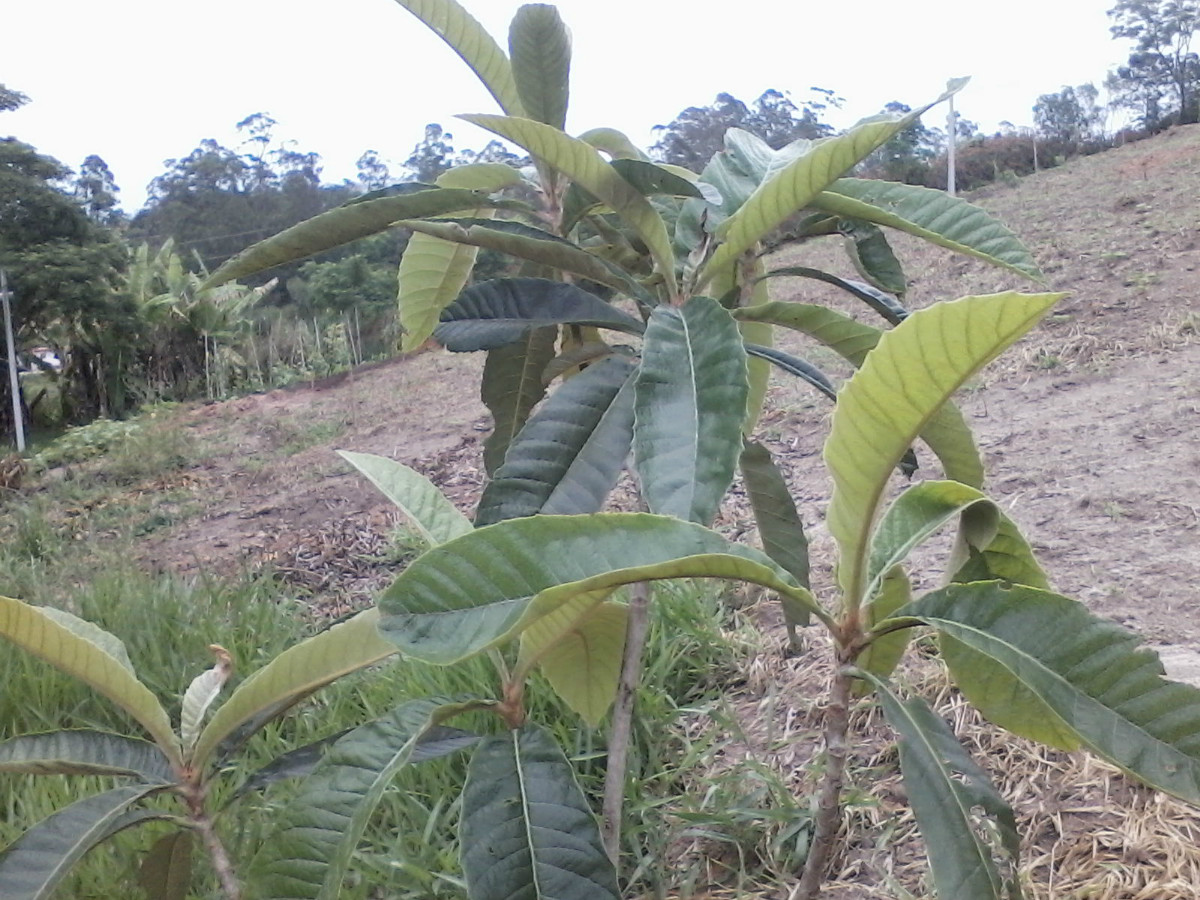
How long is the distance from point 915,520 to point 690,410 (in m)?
0.15

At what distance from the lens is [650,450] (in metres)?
0.54

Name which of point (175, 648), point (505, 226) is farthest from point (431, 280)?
point (175, 648)

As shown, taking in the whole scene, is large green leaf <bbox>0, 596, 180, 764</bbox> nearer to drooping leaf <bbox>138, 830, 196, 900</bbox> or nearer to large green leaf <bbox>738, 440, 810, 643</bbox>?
drooping leaf <bbox>138, 830, 196, 900</bbox>

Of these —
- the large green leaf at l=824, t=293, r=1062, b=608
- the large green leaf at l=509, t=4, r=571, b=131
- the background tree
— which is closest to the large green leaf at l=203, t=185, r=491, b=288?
the large green leaf at l=509, t=4, r=571, b=131

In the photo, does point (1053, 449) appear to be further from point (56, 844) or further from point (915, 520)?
point (56, 844)

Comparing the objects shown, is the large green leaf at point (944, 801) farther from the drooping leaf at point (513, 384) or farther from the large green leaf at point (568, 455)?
the drooping leaf at point (513, 384)

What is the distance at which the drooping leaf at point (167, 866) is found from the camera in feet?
2.44

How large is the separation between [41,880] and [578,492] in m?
0.45

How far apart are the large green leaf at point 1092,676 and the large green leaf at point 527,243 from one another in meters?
0.37

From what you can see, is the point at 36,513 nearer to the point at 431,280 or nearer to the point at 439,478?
the point at 439,478

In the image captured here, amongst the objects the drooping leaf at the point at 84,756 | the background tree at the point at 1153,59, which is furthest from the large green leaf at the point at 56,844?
the background tree at the point at 1153,59

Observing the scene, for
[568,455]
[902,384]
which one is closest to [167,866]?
[568,455]

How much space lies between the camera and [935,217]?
0.68m

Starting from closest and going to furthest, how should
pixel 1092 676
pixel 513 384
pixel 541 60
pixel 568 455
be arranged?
pixel 1092 676 < pixel 568 455 < pixel 541 60 < pixel 513 384
